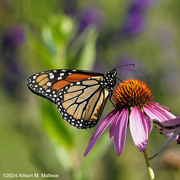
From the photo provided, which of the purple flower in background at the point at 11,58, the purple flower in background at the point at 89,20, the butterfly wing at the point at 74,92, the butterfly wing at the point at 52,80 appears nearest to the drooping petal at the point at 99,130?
the butterfly wing at the point at 74,92

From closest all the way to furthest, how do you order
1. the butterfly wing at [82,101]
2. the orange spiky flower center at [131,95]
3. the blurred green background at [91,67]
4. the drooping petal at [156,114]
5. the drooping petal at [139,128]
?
1. the drooping petal at [139,128]
2. the drooping petal at [156,114]
3. the orange spiky flower center at [131,95]
4. the butterfly wing at [82,101]
5. the blurred green background at [91,67]

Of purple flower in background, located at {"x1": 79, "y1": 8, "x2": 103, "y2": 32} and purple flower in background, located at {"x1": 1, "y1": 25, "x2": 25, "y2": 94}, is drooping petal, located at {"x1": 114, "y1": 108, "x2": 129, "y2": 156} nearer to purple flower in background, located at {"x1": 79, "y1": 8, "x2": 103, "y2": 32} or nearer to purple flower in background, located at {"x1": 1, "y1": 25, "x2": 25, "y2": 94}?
purple flower in background, located at {"x1": 1, "y1": 25, "x2": 25, "y2": 94}

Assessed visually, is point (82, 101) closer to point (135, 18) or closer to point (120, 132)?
point (120, 132)

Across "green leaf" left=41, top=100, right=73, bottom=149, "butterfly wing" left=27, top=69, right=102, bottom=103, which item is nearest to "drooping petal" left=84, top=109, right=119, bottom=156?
"butterfly wing" left=27, top=69, right=102, bottom=103

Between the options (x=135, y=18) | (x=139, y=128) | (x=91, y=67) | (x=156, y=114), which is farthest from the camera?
(x=135, y=18)

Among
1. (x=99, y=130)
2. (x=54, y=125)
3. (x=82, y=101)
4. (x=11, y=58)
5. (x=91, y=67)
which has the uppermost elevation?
(x=99, y=130)

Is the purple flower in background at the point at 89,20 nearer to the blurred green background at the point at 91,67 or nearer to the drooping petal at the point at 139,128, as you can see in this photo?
the blurred green background at the point at 91,67

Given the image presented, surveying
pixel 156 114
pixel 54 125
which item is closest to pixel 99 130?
pixel 156 114
